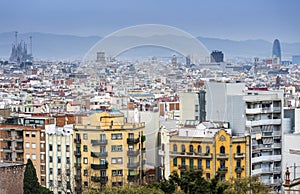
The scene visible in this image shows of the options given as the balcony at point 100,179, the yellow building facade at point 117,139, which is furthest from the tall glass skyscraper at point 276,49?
the yellow building facade at point 117,139

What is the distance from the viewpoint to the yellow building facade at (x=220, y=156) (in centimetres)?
679

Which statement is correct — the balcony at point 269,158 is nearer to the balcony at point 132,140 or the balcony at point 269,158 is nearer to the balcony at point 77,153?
the balcony at point 77,153

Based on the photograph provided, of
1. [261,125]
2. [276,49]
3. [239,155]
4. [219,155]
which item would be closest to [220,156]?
[219,155]

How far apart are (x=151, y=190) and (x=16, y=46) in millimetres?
48160

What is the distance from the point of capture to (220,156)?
7.14 m

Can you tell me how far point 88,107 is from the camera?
374 cm


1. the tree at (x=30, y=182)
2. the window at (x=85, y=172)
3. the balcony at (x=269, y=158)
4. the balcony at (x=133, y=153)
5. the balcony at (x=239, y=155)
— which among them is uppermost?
the balcony at (x=133, y=153)

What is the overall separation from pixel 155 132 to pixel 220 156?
12.1 ft

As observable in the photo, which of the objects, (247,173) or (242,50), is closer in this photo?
(247,173)

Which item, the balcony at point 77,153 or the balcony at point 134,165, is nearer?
the balcony at point 134,165

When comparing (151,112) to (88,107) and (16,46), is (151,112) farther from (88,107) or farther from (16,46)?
(16,46)

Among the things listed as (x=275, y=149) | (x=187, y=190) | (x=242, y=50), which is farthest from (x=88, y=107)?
(x=242, y=50)

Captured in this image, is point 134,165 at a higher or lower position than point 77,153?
higher

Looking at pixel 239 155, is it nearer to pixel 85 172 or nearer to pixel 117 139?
pixel 85 172
